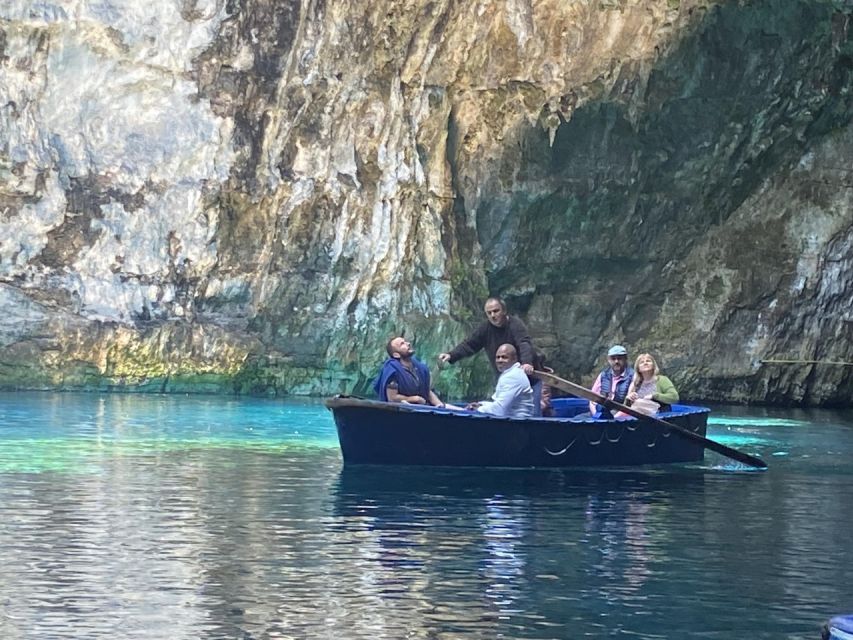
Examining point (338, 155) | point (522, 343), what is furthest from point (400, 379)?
point (338, 155)

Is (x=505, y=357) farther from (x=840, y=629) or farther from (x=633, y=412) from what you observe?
(x=840, y=629)

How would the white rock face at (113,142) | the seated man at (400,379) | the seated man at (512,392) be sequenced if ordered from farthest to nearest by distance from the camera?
the white rock face at (113,142)
the seated man at (400,379)
the seated man at (512,392)

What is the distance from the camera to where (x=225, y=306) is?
37.0 m

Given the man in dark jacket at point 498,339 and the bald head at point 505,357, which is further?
the man in dark jacket at point 498,339

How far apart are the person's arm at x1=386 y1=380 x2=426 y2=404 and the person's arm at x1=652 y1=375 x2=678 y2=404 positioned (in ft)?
10.3

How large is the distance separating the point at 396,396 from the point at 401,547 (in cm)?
640

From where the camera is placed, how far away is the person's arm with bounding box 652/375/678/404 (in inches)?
800

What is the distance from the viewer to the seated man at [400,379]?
1870 centimetres

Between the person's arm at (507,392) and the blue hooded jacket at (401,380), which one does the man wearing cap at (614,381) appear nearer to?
the person's arm at (507,392)

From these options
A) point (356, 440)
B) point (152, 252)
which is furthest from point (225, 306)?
point (356, 440)

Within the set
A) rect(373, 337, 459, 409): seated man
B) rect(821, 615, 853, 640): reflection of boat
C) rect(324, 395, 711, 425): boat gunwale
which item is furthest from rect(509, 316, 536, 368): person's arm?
rect(821, 615, 853, 640): reflection of boat

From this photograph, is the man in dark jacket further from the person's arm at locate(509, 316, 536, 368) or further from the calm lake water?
the calm lake water

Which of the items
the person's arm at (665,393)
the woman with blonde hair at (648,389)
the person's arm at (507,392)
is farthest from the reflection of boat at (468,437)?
the person's arm at (665,393)

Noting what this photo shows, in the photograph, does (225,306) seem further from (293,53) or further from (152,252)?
(293,53)
